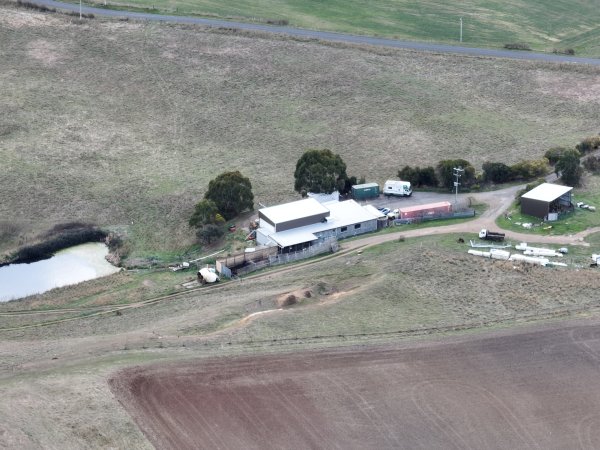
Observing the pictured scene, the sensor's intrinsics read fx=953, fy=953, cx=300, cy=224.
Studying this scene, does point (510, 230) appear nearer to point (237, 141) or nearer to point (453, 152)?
point (453, 152)

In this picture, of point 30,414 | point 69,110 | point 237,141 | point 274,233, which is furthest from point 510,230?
point 69,110

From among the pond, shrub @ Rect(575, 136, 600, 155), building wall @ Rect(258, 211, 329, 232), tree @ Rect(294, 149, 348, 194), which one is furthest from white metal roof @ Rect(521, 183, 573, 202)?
the pond

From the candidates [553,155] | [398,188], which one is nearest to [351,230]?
[398,188]

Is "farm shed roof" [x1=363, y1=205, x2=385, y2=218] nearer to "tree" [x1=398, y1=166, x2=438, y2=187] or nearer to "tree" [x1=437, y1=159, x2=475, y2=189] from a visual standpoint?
"tree" [x1=398, y1=166, x2=438, y2=187]

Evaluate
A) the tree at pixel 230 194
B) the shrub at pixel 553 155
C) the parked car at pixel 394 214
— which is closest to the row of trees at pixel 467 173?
the shrub at pixel 553 155

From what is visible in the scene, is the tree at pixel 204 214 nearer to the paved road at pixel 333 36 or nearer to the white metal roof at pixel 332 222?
the white metal roof at pixel 332 222
